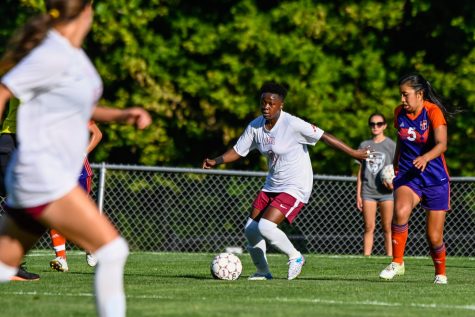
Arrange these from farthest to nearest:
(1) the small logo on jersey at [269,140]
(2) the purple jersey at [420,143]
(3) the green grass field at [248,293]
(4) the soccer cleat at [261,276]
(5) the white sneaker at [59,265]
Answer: (5) the white sneaker at [59,265] < (1) the small logo on jersey at [269,140] < (4) the soccer cleat at [261,276] < (2) the purple jersey at [420,143] < (3) the green grass field at [248,293]

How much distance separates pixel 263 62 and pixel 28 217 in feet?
38.3

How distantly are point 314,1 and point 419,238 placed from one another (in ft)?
13.2

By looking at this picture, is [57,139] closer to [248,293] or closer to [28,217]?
[28,217]

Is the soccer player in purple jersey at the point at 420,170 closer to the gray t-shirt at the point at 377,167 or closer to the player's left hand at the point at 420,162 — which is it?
the player's left hand at the point at 420,162

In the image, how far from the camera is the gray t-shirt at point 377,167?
598 inches

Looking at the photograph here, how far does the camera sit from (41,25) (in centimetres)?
564

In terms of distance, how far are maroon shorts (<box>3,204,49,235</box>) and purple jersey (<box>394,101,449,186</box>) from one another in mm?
5145

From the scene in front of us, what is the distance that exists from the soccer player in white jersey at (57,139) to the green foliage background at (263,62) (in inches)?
441

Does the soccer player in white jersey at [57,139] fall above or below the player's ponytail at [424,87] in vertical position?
above

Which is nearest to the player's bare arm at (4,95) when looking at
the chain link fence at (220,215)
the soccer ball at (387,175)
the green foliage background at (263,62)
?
the soccer ball at (387,175)

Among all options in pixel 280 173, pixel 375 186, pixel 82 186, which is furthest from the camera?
pixel 375 186

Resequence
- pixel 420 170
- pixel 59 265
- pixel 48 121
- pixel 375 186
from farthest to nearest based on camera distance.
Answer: pixel 375 186, pixel 59 265, pixel 420 170, pixel 48 121

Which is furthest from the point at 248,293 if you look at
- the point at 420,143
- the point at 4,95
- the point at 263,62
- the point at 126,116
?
the point at 263,62

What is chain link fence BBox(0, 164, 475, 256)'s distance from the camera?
16250 millimetres
